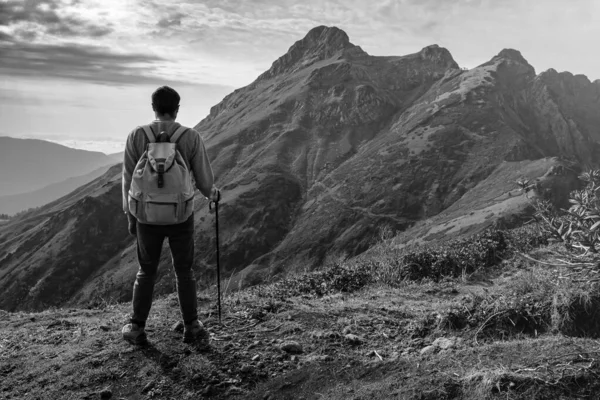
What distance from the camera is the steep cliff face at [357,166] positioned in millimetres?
102000

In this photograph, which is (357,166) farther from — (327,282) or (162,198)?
(162,198)

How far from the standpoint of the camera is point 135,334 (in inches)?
204

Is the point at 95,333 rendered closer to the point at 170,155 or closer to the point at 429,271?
the point at 170,155

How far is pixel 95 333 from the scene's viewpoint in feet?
19.3

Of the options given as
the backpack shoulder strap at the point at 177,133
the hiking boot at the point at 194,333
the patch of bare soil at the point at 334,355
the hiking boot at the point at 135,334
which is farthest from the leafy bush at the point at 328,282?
the backpack shoulder strap at the point at 177,133

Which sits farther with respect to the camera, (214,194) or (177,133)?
(214,194)

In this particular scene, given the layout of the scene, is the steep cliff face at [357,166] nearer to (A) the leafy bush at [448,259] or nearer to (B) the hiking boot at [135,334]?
(A) the leafy bush at [448,259]

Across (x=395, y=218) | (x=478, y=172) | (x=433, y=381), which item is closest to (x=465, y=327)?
(x=433, y=381)

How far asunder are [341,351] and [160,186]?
2.56 meters

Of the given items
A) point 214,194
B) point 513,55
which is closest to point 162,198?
point 214,194

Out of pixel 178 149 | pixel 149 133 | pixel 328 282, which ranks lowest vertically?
pixel 328 282

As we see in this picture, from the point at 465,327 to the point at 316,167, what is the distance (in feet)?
438

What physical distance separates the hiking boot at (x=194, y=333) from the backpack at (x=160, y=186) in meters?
1.25

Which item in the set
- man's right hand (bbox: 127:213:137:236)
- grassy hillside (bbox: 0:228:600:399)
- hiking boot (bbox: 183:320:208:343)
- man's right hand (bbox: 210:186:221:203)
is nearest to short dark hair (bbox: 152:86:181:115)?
man's right hand (bbox: 210:186:221:203)
